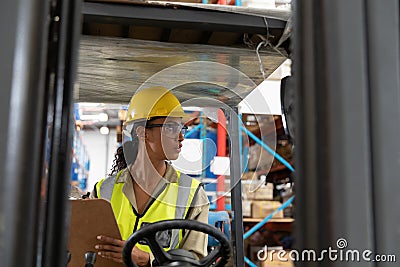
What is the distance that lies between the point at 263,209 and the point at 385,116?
209 inches

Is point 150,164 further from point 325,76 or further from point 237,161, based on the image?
point 325,76

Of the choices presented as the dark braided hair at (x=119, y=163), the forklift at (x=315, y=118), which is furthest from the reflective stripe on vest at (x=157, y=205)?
the forklift at (x=315, y=118)

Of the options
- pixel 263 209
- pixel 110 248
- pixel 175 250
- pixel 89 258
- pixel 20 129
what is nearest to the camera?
pixel 20 129

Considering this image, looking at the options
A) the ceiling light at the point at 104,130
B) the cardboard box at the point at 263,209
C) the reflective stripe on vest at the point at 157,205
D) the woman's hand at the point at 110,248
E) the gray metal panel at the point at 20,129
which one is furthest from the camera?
the ceiling light at the point at 104,130

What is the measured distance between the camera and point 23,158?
1.46 ft

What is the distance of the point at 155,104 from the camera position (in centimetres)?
290

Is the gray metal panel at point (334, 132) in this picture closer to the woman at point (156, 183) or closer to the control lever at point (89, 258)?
the control lever at point (89, 258)

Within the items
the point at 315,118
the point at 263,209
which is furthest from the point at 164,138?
the point at 263,209

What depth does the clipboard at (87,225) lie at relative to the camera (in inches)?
81.3

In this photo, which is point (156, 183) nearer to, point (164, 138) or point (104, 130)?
point (164, 138)

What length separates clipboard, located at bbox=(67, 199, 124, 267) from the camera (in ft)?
6.77

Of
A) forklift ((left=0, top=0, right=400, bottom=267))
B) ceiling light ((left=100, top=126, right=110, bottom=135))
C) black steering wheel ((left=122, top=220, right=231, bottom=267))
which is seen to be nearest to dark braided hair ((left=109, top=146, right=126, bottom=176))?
black steering wheel ((left=122, top=220, right=231, bottom=267))

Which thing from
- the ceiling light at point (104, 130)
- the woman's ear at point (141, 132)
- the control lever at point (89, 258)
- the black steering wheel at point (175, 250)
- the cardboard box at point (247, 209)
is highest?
the black steering wheel at point (175, 250)

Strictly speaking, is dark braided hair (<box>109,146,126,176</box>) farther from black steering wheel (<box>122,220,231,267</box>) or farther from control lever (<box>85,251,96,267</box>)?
black steering wheel (<box>122,220,231,267</box>)
